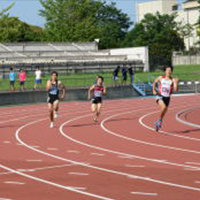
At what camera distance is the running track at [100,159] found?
10133 mm

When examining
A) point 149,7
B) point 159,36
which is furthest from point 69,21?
point 149,7

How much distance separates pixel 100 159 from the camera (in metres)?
14.0

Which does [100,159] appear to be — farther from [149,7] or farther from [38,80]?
[149,7]

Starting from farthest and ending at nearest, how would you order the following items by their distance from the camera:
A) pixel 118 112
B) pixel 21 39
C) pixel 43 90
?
1. pixel 21 39
2. pixel 43 90
3. pixel 118 112

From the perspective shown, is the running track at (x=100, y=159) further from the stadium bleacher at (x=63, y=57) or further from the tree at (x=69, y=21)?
the tree at (x=69, y=21)

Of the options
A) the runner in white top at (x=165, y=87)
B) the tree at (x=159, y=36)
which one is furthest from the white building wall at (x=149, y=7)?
the runner in white top at (x=165, y=87)

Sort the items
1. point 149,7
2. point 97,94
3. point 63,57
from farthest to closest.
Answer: point 149,7, point 63,57, point 97,94

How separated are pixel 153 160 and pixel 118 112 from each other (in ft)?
52.6

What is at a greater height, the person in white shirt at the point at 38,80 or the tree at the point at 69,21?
the tree at the point at 69,21

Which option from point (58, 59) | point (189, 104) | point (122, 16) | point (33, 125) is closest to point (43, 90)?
point (189, 104)

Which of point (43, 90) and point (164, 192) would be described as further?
point (43, 90)

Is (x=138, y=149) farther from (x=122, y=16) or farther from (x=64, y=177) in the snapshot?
(x=122, y=16)

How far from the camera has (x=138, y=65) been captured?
223 feet

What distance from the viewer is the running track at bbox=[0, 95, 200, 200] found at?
399 inches
